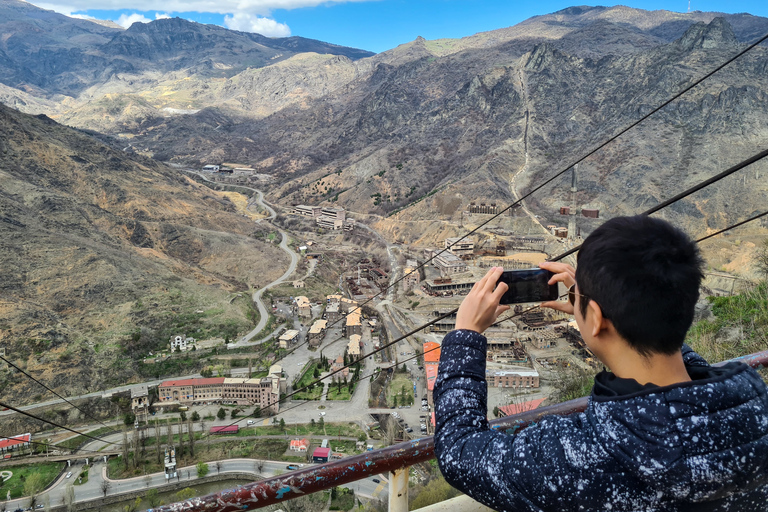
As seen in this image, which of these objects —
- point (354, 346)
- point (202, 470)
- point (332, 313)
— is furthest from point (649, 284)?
point (332, 313)

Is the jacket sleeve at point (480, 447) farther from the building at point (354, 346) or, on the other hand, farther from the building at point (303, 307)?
the building at point (303, 307)

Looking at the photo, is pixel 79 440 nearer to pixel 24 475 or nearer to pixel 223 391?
pixel 24 475

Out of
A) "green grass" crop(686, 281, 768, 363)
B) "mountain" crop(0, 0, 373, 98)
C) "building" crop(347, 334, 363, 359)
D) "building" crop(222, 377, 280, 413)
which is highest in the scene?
"mountain" crop(0, 0, 373, 98)

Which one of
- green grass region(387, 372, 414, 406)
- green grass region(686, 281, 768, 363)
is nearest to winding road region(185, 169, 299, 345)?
green grass region(387, 372, 414, 406)

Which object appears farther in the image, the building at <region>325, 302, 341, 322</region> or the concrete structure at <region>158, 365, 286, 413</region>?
the building at <region>325, 302, 341, 322</region>

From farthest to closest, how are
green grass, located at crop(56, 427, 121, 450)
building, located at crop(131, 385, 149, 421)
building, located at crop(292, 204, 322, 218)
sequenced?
building, located at crop(292, 204, 322, 218), building, located at crop(131, 385, 149, 421), green grass, located at crop(56, 427, 121, 450)

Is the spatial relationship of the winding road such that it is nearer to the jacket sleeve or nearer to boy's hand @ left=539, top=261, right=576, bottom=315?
boy's hand @ left=539, top=261, right=576, bottom=315
